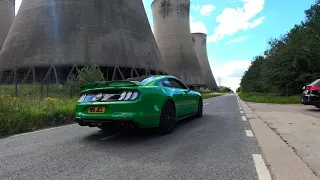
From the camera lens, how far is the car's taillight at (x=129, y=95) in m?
5.55

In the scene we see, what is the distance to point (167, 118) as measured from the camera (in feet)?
21.1

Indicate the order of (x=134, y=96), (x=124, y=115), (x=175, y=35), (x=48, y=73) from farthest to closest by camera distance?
(x=175, y=35) < (x=48, y=73) < (x=134, y=96) < (x=124, y=115)

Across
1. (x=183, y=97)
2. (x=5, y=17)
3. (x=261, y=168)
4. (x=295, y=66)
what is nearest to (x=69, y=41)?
(x=295, y=66)

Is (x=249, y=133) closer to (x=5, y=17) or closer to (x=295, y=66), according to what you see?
(x=295, y=66)

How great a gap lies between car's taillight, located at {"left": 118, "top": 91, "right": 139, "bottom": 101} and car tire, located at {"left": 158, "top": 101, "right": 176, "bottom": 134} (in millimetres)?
857

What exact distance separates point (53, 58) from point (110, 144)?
89.4 ft

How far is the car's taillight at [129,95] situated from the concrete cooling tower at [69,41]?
83.4ft

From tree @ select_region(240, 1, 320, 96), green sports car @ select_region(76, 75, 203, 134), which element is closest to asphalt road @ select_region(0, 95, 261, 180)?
green sports car @ select_region(76, 75, 203, 134)

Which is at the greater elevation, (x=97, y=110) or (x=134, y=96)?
Result: (x=134, y=96)

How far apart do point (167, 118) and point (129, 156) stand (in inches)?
84.4

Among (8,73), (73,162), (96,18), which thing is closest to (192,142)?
(73,162)

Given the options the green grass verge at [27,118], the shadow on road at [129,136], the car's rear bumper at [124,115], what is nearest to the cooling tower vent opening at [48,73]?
the green grass verge at [27,118]

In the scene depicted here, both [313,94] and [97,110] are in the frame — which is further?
[313,94]

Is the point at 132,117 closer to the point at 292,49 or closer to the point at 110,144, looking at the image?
the point at 110,144
